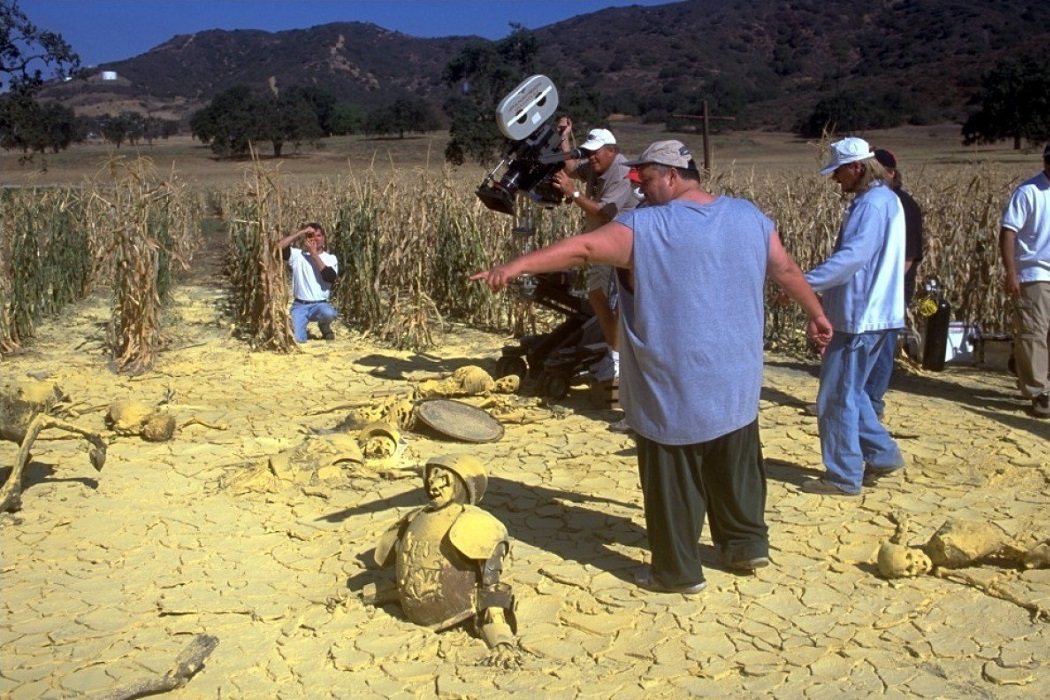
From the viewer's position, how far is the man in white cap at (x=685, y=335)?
396 cm

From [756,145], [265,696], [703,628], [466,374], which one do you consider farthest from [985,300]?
[756,145]

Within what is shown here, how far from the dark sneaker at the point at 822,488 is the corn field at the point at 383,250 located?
3962 mm

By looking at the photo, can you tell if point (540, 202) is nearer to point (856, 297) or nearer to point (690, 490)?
point (856, 297)

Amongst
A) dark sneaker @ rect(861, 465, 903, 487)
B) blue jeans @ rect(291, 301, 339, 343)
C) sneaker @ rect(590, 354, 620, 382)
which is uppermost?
blue jeans @ rect(291, 301, 339, 343)

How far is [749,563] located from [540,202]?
10.1 feet

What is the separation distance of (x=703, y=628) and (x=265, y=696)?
5.28 feet

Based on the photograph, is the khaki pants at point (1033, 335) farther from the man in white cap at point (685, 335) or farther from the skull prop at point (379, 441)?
the skull prop at point (379, 441)

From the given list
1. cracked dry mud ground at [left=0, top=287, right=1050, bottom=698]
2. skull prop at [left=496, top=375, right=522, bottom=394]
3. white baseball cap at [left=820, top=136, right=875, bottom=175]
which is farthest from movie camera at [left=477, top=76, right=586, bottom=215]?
white baseball cap at [left=820, top=136, right=875, bottom=175]

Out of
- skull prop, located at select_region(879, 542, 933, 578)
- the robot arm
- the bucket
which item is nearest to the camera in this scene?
the robot arm

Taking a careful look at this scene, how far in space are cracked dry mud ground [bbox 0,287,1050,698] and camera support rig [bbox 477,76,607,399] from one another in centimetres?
43

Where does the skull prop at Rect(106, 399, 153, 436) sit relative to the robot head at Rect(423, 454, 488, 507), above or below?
below

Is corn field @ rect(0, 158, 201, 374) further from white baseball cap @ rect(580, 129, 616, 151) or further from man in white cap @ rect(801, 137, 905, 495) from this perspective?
man in white cap @ rect(801, 137, 905, 495)

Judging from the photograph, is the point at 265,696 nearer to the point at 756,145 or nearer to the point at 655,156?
the point at 655,156

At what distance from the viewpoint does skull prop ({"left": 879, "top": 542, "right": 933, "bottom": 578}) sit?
4.35 meters
